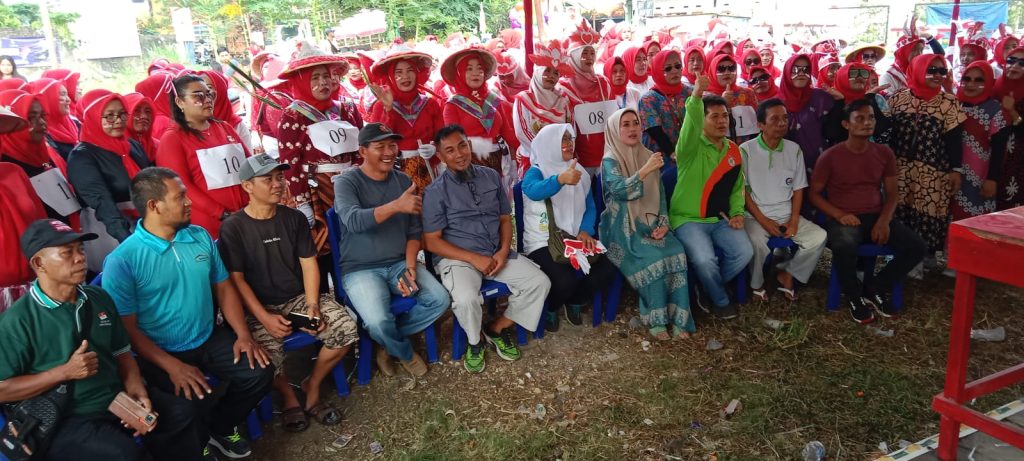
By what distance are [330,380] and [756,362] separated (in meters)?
2.43

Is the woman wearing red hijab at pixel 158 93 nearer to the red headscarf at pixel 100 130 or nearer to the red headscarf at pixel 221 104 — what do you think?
the red headscarf at pixel 221 104

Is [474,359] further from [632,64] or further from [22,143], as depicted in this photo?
[632,64]

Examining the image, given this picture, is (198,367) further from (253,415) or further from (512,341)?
(512,341)

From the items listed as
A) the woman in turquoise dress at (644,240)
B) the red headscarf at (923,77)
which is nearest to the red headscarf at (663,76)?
the woman in turquoise dress at (644,240)

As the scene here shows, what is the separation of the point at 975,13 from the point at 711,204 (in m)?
19.1

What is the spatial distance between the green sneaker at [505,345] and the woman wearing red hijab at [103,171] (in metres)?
2.06

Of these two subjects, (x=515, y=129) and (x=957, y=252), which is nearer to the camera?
(x=957, y=252)

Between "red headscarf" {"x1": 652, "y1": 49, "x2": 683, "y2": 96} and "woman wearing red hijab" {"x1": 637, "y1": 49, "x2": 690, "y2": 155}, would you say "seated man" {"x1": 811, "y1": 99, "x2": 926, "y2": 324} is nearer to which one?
"woman wearing red hijab" {"x1": 637, "y1": 49, "x2": 690, "y2": 155}

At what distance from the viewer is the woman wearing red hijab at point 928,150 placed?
4328mm

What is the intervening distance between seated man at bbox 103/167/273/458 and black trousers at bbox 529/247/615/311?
1711mm

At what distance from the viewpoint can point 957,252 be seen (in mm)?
2037

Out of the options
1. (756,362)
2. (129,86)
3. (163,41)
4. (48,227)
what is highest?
(163,41)

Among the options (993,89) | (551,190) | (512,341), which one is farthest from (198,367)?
(993,89)

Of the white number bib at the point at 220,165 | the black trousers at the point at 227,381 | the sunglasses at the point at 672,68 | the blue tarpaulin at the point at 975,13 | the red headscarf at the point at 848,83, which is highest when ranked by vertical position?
the blue tarpaulin at the point at 975,13
